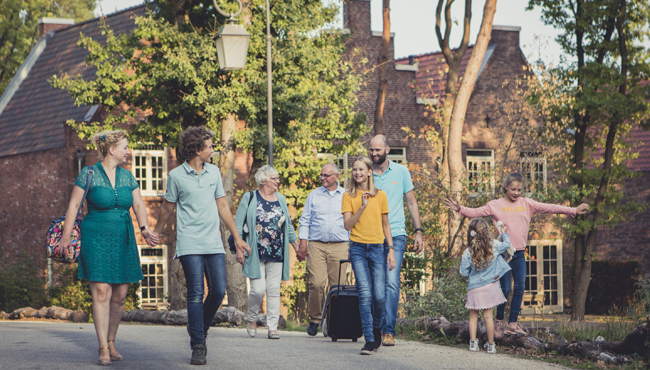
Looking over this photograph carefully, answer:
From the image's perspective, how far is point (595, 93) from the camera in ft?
69.0

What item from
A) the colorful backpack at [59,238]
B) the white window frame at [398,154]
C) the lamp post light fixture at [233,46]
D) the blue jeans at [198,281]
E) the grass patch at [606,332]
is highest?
the lamp post light fixture at [233,46]

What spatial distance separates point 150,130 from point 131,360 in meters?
12.2

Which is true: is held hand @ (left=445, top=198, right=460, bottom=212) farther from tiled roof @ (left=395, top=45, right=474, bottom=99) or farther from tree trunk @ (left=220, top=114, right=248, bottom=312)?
tiled roof @ (left=395, top=45, right=474, bottom=99)

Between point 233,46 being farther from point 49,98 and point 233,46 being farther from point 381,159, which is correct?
point 49,98

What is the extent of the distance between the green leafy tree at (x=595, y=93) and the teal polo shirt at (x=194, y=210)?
15.3m

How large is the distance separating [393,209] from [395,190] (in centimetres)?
20

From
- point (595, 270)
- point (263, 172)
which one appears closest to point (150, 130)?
point (263, 172)

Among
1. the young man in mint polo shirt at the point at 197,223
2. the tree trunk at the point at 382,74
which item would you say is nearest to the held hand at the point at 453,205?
the young man in mint polo shirt at the point at 197,223

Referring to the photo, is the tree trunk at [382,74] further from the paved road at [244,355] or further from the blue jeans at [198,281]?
the blue jeans at [198,281]

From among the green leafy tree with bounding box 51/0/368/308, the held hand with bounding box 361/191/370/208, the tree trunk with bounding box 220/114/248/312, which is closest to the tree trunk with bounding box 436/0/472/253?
the green leafy tree with bounding box 51/0/368/308

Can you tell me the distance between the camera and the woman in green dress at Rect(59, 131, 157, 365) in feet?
21.4

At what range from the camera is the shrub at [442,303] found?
11162 mm

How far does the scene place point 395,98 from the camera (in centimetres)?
2531

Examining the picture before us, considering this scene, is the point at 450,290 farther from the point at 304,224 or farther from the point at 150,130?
the point at 150,130
